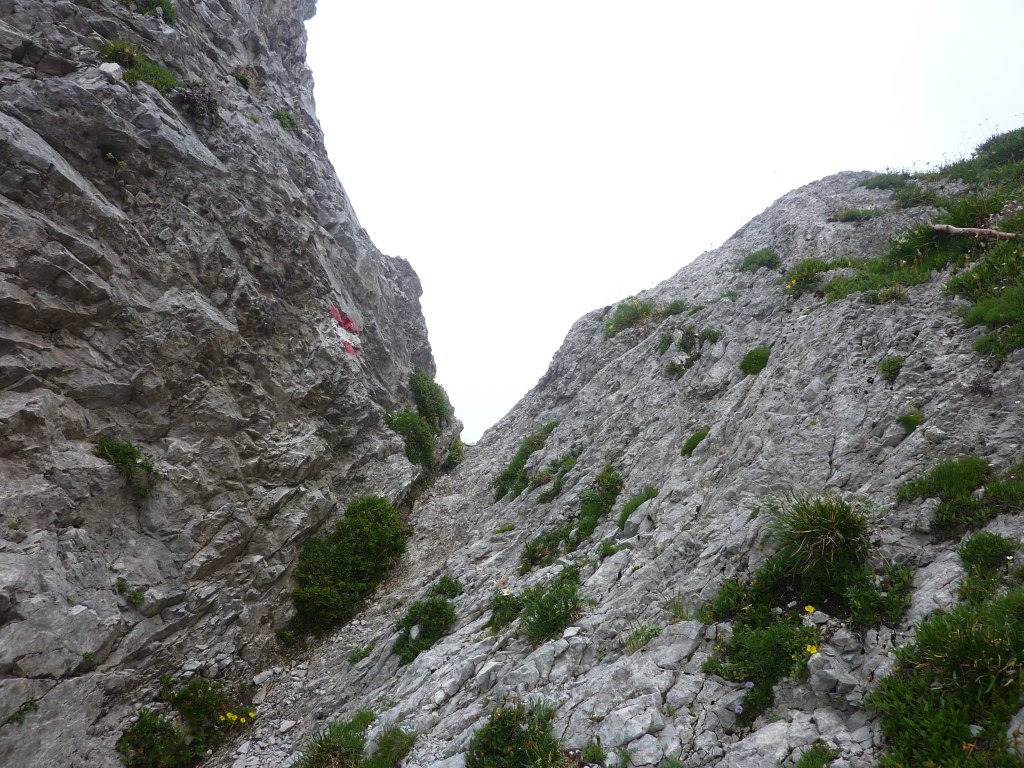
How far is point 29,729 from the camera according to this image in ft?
28.1

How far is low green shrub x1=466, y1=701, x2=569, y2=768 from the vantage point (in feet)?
22.1

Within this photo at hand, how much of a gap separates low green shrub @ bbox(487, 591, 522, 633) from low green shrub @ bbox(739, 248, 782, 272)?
1484 cm

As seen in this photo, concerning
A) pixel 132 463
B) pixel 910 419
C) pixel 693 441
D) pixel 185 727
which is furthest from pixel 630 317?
pixel 185 727

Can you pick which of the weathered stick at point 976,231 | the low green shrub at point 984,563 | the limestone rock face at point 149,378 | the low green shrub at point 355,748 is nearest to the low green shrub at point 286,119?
the limestone rock face at point 149,378

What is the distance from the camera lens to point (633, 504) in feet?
38.2

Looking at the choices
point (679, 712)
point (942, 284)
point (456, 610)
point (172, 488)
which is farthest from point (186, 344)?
point (942, 284)

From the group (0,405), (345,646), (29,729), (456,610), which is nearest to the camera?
(29,729)

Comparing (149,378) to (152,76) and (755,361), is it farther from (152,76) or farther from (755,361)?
(755,361)

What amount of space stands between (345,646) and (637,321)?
17.3 metres

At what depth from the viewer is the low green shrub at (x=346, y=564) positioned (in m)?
13.8

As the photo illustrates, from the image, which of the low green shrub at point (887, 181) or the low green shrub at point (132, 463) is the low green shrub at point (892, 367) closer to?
the low green shrub at point (887, 181)

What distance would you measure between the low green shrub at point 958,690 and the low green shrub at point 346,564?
42.4 ft

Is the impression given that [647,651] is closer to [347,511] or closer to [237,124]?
[347,511]

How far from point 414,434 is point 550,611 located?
12.6 m
